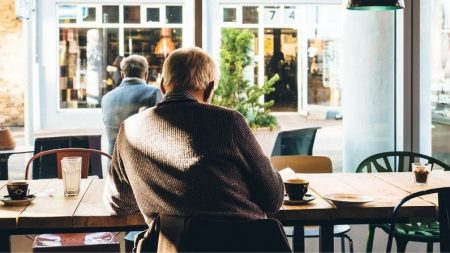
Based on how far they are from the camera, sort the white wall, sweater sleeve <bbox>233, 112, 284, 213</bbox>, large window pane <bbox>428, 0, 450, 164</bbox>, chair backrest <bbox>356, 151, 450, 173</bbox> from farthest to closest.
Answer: the white wall < large window pane <bbox>428, 0, 450, 164</bbox> < chair backrest <bbox>356, 151, 450, 173</bbox> < sweater sleeve <bbox>233, 112, 284, 213</bbox>

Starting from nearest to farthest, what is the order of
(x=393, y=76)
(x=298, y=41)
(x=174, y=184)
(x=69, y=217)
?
(x=174, y=184) → (x=69, y=217) → (x=393, y=76) → (x=298, y=41)

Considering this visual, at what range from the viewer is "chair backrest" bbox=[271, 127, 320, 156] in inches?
207

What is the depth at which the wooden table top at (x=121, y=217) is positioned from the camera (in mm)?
2518

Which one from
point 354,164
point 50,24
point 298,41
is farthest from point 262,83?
point 50,24

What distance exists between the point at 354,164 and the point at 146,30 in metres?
1.97

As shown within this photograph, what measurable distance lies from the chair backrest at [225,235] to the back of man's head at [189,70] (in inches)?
20.3

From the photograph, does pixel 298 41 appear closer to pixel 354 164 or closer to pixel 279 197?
pixel 354 164

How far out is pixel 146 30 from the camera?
5703 millimetres

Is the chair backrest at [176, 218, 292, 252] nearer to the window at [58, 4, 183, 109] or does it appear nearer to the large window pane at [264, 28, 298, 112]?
the large window pane at [264, 28, 298, 112]

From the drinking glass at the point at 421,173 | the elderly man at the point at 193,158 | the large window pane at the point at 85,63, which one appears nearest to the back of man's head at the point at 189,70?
the elderly man at the point at 193,158

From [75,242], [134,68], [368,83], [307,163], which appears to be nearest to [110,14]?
[134,68]

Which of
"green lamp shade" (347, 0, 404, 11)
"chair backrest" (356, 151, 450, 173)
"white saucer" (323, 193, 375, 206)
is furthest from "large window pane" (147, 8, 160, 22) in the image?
"white saucer" (323, 193, 375, 206)

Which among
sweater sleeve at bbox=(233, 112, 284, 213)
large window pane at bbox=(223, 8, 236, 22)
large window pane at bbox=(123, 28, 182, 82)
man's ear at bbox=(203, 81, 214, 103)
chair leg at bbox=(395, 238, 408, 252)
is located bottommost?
chair leg at bbox=(395, 238, 408, 252)

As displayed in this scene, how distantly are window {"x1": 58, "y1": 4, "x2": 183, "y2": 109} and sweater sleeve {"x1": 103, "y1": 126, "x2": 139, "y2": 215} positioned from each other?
3.19 meters
